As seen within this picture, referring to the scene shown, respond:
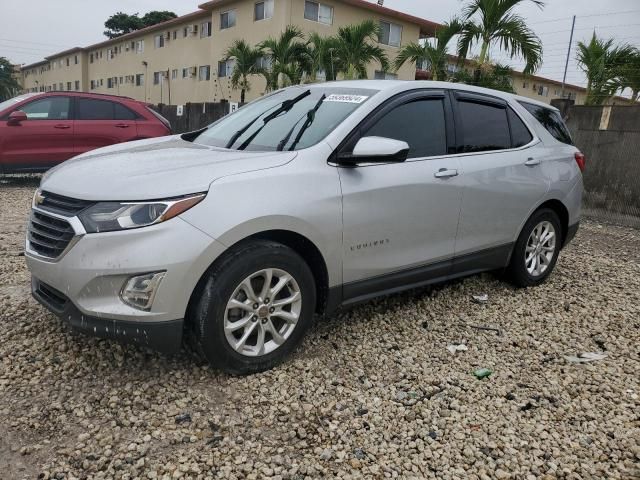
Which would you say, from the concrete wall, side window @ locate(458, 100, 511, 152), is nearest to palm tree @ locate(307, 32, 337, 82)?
the concrete wall

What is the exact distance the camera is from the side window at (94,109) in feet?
29.4

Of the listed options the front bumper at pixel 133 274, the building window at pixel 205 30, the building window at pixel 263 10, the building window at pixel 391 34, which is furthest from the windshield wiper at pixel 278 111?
the building window at pixel 205 30

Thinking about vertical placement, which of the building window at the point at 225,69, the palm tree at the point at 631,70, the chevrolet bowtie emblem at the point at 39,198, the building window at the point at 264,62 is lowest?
the chevrolet bowtie emblem at the point at 39,198

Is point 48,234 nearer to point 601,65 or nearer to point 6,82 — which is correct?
point 601,65

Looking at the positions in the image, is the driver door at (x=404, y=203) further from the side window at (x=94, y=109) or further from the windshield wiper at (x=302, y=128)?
the side window at (x=94, y=109)

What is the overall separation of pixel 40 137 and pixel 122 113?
1.45 metres

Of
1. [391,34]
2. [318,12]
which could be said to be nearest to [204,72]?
[318,12]

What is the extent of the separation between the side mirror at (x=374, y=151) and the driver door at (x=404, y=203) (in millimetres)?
89

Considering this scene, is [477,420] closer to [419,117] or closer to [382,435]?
[382,435]

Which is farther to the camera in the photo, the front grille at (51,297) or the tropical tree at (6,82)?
the tropical tree at (6,82)

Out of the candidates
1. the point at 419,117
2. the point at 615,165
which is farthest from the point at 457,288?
the point at 615,165

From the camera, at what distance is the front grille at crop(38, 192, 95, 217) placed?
2555 mm

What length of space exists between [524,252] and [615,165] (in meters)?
5.07

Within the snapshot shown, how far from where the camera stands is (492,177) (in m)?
3.89
